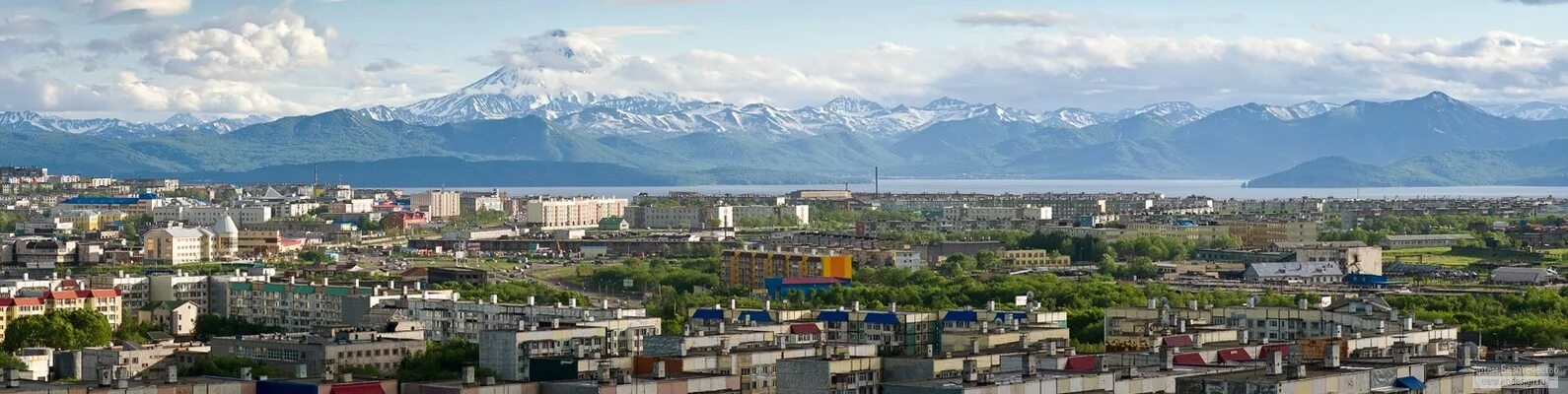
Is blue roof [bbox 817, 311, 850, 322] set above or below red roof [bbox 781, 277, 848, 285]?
above

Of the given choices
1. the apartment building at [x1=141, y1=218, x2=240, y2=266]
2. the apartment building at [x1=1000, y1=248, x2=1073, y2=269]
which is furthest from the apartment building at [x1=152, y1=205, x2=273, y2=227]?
the apartment building at [x1=1000, y1=248, x2=1073, y2=269]

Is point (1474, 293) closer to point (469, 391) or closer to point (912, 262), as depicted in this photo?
point (912, 262)

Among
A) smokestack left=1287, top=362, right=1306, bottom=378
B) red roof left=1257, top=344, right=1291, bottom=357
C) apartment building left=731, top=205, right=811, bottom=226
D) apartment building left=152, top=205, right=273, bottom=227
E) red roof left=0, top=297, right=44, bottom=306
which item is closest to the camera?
smokestack left=1287, top=362, right=1306, bottom=378

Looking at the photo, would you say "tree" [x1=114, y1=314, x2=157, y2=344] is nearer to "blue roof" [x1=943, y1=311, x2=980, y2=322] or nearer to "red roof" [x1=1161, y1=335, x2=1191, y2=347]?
"blue roof" [x1=943, y1=311, x2=980, y2=322]

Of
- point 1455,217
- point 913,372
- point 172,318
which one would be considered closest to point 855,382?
point 913,372

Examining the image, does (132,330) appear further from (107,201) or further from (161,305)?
(107,201)

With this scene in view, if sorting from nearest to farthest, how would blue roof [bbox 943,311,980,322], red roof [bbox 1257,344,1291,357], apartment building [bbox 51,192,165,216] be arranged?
red roof [bbox 1257,344,1291,357], blue roof [bbox 943,311,980,322], apartment building [bbox 51,192,165,216]

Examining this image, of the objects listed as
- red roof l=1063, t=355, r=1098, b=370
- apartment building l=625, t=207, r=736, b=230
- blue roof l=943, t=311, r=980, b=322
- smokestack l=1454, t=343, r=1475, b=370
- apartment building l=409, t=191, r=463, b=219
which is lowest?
blue roof l=943, t=311, r=980, b=322

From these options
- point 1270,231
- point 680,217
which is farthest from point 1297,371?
point 680,217
